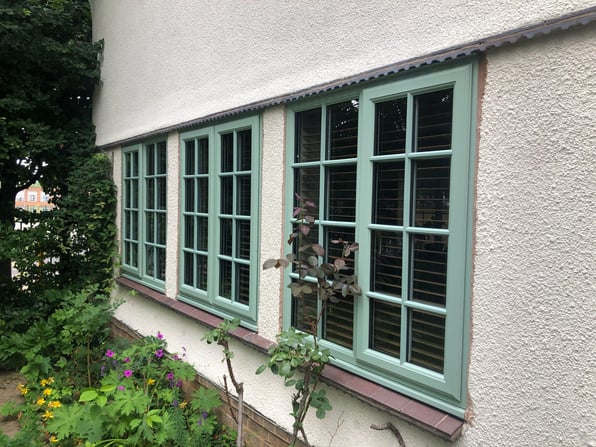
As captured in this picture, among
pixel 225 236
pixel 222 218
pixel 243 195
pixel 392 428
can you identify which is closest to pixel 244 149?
pixel 243 195

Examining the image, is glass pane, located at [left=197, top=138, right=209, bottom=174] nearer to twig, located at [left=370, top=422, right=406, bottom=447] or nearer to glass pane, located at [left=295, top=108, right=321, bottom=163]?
glass pane, located at [left=295, top=108, right=321, bottom=163]

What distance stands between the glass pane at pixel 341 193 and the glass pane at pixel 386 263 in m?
0.29

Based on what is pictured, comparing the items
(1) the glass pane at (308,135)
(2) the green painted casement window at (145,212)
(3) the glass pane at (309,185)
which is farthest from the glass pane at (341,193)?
(2) the green painted casement window at (145,212)

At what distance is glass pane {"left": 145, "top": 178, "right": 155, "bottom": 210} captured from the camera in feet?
18.0

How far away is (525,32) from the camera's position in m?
1.87

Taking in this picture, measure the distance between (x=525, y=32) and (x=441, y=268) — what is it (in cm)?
114

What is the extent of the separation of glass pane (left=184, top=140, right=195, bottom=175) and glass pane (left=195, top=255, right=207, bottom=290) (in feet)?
2.99

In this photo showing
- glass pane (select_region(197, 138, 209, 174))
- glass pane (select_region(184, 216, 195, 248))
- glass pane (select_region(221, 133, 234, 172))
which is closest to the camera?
glass pane (select_region(221, 133, 234, 172))

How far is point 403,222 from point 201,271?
2.61 m

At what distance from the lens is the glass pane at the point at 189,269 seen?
4660 millimetres

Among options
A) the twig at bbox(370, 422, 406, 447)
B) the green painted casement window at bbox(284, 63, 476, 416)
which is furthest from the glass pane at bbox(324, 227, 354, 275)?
the twig at bbox(370, 422, 406, 447)

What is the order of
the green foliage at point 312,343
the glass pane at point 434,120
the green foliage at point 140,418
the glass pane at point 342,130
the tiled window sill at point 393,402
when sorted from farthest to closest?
the green foliage at point 140,418 → the glass pane at point 342,130 → the green foliage at point 312,343 → the glass pane at point 434,120 → the tiled window sill at point 393,402

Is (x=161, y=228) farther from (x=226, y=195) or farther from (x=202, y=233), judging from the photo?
(x=226, y=195)

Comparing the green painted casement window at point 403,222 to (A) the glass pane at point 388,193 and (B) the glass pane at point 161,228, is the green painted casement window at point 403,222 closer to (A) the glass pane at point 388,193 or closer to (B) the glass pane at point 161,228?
(A) the glass pane at point 388,193
